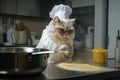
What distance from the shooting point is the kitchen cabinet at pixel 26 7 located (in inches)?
112

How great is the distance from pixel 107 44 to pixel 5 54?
2.33m

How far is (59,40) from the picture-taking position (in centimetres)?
98

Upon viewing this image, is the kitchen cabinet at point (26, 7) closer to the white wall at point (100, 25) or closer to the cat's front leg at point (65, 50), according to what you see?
the white wall at point (100, 25)

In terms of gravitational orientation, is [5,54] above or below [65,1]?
below

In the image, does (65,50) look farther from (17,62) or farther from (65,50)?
(17,62)

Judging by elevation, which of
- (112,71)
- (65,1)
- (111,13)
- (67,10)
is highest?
(65,1)

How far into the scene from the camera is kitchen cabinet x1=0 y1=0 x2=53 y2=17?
2.84 metres

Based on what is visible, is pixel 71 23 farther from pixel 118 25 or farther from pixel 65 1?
pixel 65 1

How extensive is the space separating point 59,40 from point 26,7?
215 centimetres

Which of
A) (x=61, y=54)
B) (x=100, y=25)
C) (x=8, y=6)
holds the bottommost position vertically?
(x=61, y=54)

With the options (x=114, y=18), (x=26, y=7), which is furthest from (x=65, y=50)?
(x=26, y=7)

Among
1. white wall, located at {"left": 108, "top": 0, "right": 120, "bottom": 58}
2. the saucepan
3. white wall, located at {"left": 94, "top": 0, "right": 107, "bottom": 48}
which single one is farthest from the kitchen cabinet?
the saucepan

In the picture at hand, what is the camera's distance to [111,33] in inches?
111

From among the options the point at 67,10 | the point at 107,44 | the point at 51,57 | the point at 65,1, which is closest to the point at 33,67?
the point at 51,57
